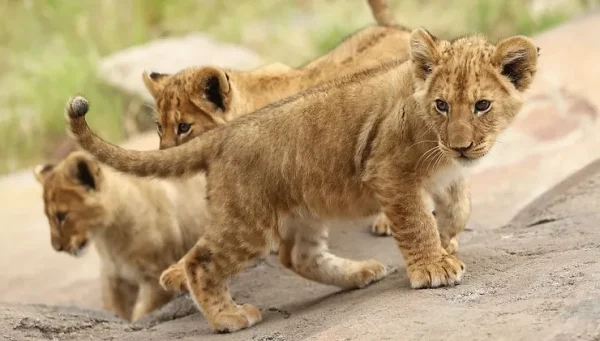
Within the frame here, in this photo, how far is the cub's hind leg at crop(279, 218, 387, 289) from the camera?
13.9 feet

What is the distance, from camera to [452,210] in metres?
4.08

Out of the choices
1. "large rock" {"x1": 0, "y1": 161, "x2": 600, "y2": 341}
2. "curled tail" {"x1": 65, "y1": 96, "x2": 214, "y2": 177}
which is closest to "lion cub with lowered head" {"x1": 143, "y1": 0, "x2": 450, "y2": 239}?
"large rock" {"x1": 0, "y1": 161, "x2": 600, "y2": 341}

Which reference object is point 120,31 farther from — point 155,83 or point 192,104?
point 192,104

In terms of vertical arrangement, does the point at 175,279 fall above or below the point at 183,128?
below

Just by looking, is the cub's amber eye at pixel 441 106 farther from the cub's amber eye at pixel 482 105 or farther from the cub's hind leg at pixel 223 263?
the cub's hind leg at pixel 223 263

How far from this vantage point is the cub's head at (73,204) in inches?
221

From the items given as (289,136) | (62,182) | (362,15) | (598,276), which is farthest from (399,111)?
(362,15)

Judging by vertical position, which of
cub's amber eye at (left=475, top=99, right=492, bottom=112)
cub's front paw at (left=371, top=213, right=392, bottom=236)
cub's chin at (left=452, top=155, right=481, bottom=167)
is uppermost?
cub's amber eye at (left=475, top=99, right=492, bottom=112)

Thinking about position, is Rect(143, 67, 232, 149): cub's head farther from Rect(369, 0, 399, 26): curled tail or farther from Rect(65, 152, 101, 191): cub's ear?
Rect(369, 0, 399, 26): curled tail

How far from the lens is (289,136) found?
13.0 ft

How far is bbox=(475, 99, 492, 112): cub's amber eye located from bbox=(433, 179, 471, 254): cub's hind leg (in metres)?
0.65

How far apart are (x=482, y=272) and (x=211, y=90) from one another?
6.50 ft

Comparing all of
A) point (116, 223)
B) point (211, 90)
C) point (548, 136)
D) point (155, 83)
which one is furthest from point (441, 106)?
point (548, 136)

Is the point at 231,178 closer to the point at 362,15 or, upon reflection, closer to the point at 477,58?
the point at 477,58
